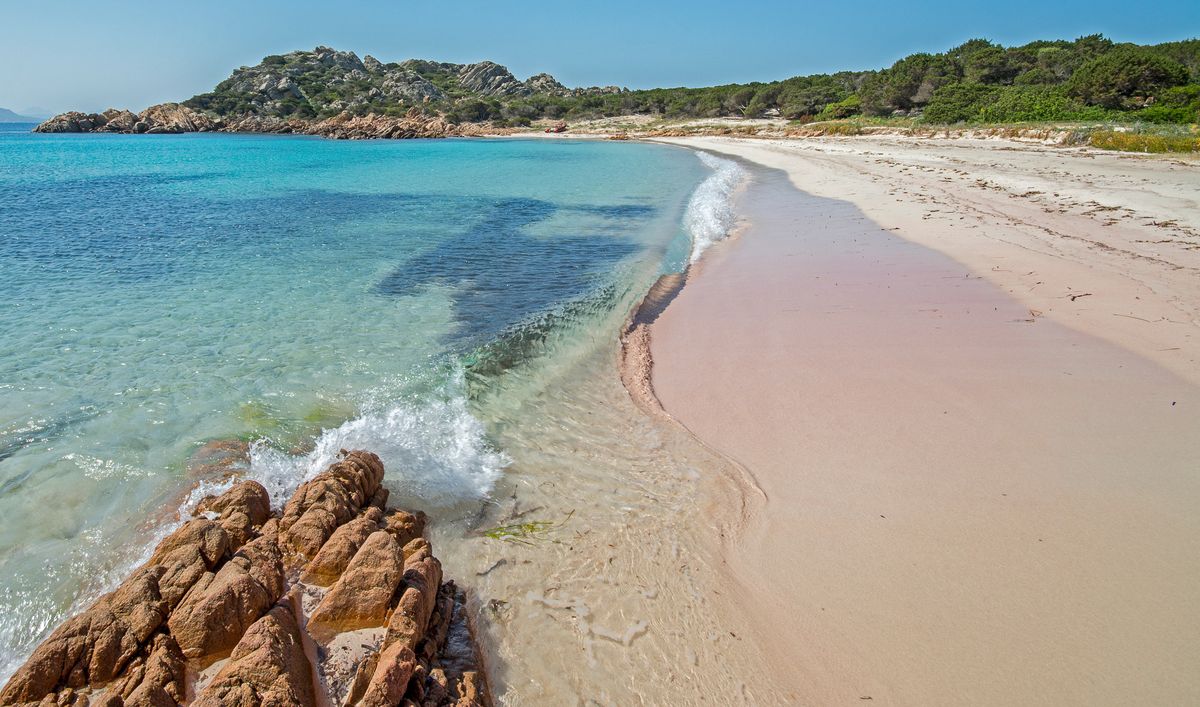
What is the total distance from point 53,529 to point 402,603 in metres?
3.63

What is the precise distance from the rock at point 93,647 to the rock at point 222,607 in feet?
0.51

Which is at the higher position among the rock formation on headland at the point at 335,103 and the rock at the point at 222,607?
the rock formation on headland at the point at 335,103

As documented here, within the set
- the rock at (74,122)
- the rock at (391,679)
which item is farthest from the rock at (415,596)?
the rock at (74,122)

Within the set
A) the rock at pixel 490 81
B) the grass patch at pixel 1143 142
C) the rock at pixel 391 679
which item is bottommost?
the rock at pixel 391 679

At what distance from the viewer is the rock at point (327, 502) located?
12.5 feet

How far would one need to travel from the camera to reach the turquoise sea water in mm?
4980

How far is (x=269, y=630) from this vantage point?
287 cm

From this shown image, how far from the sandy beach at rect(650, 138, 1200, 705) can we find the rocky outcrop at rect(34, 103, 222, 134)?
107 m

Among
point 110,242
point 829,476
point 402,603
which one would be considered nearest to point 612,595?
point 402,603

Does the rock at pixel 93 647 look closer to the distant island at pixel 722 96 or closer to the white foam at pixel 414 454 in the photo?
the white foam at pixel 414 454

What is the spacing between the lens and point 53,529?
182 inches

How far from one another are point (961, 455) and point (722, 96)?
8876 centimetres

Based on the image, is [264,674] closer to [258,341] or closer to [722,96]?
[258,341]

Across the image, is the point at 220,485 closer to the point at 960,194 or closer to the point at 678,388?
the point at 678,388
